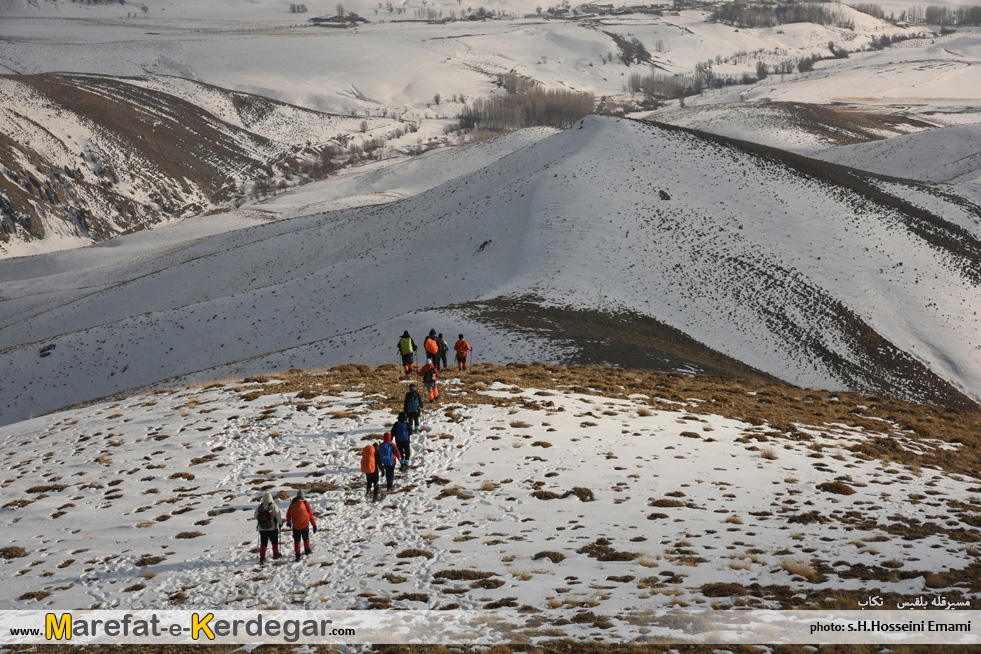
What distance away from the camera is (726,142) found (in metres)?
68.4

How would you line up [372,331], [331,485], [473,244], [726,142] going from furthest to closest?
[726,142] < [473,244] < [372,331] < [331,485]

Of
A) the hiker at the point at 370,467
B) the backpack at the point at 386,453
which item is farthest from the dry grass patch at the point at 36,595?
the backpack at the point at 386,453

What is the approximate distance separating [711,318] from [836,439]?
958 inches

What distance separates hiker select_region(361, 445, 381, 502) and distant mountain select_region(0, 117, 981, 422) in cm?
1762

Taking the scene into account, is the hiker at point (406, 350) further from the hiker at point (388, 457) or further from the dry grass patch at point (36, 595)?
the dry grass patch at point (36, 595)

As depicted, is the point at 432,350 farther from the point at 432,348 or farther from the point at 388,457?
the point at 388,457

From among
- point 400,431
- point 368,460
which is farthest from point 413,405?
point 368,460

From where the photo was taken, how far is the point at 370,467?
17141 mm

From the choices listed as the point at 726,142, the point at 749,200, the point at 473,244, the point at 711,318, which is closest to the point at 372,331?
the point at 473,244

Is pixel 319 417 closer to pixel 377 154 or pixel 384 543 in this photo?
pixel 384 543

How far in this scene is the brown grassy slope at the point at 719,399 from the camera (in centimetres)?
2319

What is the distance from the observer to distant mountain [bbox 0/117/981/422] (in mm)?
42344

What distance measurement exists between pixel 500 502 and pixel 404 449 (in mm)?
3280

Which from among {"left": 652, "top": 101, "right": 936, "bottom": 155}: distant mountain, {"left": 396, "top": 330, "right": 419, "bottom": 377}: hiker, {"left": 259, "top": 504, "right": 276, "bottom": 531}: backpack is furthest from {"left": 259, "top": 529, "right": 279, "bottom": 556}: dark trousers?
{"left": 652, "top": 101, "right": 936, "bottom": 155}: distant mountain
